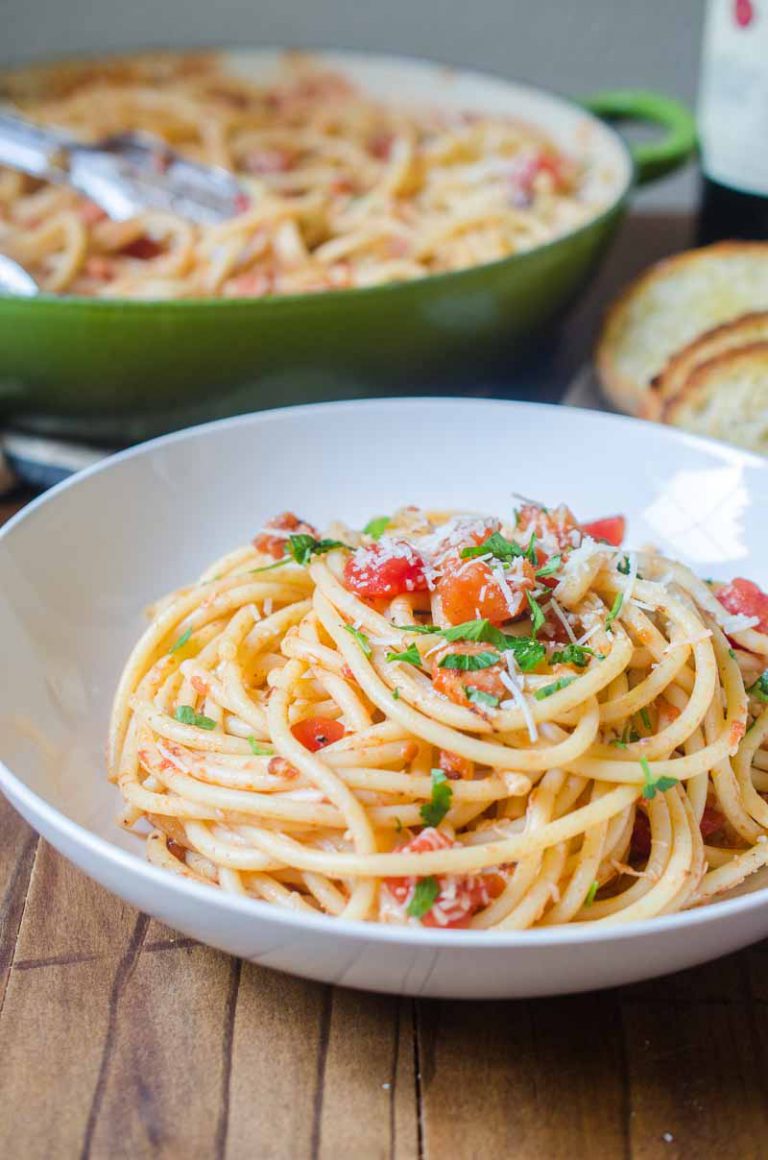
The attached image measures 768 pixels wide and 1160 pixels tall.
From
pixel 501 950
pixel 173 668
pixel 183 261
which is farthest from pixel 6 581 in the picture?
pixel 183 261

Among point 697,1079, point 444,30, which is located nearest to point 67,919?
point 697,1079

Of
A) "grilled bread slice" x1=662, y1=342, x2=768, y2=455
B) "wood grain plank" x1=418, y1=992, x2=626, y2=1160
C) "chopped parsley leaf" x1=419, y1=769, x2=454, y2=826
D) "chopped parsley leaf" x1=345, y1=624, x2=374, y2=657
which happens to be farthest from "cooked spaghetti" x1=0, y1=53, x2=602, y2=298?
"wood grain plank" x1=418, y1=992, x2=626, y2=1160

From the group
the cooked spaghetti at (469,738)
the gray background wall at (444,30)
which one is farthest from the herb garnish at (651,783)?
the gray background wall at (444,30)

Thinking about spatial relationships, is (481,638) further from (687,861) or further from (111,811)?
(111,811)

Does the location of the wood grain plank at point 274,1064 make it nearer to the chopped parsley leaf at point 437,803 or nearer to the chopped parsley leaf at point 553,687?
the chopped parsley leaf at point 437,803

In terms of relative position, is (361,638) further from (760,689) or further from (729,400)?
(729,400)
